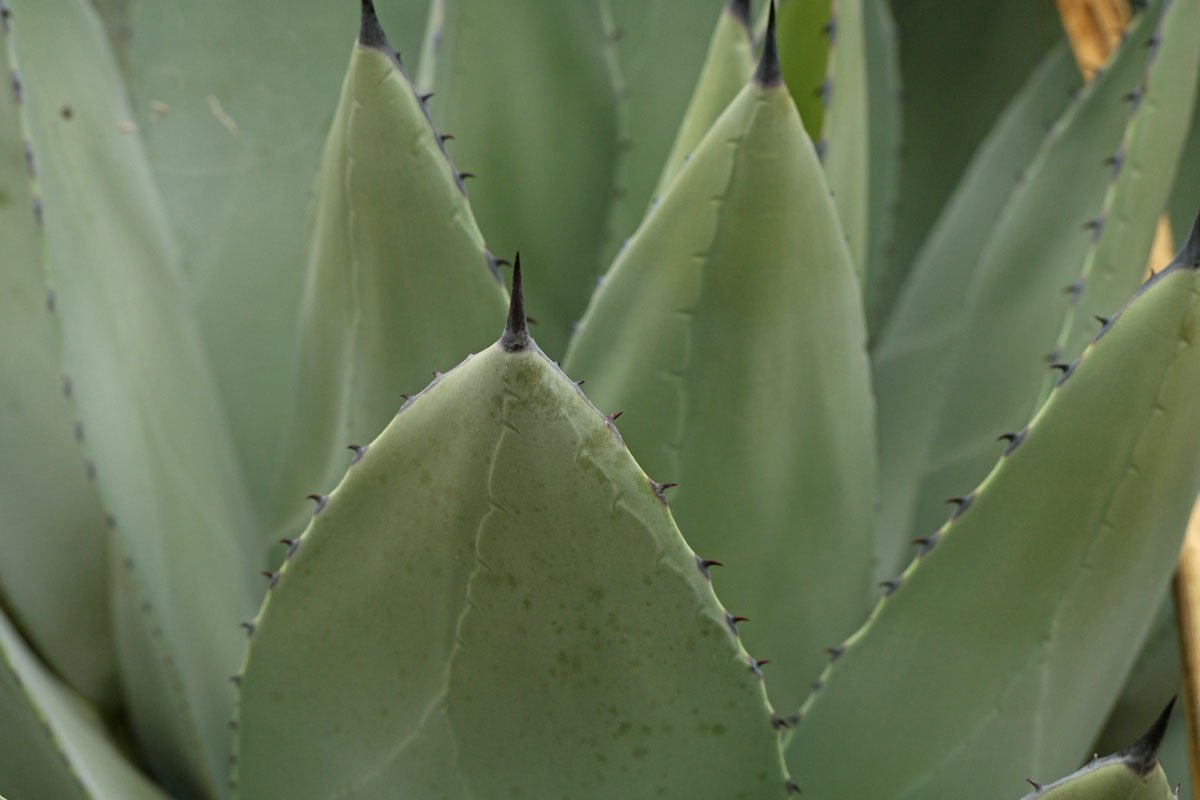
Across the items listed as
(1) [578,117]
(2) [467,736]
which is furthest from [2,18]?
(2) [467,736]

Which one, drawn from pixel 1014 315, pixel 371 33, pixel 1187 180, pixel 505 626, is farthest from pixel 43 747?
pixel 1187 180

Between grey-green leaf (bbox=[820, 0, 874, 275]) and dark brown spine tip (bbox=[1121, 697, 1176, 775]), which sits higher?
grey-green leaf (bbox=[820, 0, 874, 275])

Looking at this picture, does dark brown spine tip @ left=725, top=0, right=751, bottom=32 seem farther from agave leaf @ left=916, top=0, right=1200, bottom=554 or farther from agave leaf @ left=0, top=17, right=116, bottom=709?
agave leaf @ left=0, top=17, right=116, bottom=709

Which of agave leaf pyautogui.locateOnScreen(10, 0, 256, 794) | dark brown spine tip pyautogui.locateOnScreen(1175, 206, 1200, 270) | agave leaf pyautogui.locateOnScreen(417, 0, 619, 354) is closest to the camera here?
dark brown spine tip pyautogui.locateOnScreen(1175, 206, 1200, 270)

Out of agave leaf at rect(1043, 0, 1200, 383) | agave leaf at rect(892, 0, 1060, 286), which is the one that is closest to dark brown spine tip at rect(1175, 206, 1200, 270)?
agave leaf at rect(1043, 0, 1200, 383)

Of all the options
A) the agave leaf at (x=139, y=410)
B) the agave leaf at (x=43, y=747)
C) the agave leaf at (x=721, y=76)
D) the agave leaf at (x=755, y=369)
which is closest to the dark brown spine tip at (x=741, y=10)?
the agave leaf at (x=721, y=76)

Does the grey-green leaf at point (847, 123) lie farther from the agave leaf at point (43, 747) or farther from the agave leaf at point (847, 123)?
the agave leaf at point (43, 747)

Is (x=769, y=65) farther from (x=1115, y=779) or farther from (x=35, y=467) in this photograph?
(x=35, y=467)
